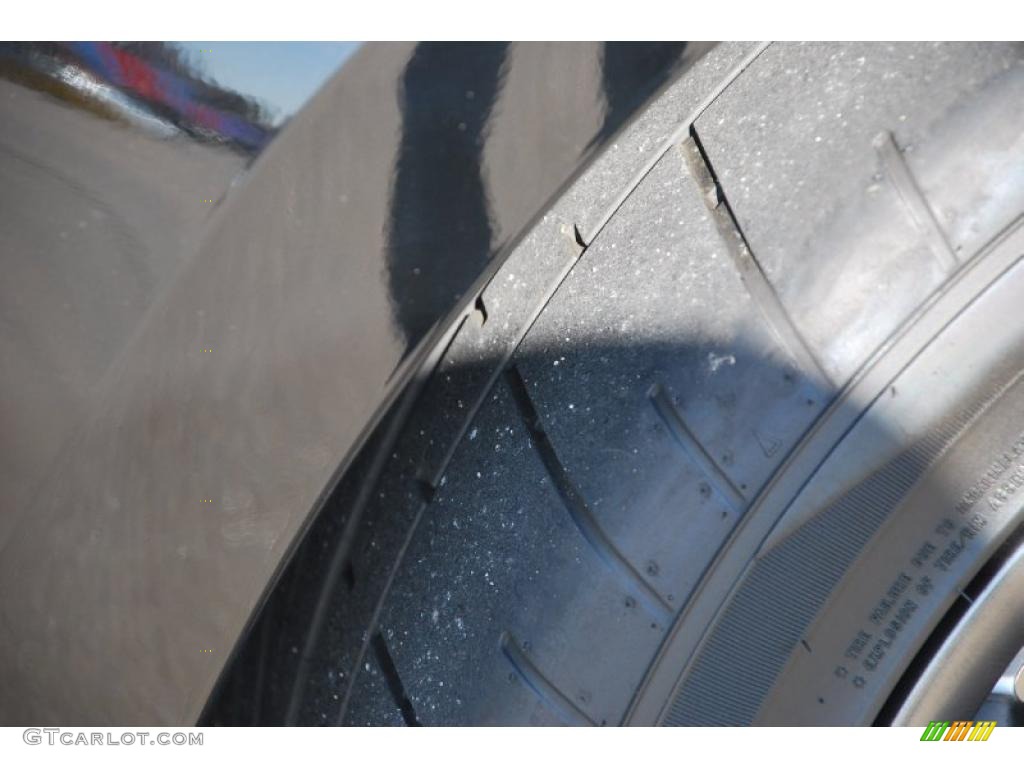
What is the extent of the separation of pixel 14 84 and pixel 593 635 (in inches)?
18.2

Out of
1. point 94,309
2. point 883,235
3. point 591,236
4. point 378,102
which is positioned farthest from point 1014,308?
point 94,309

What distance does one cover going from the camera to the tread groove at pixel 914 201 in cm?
61

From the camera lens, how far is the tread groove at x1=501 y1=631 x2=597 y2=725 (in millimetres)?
646

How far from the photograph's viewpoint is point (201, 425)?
19.0 inches

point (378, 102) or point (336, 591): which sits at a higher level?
point (378, 102)

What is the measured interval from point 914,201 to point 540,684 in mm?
397

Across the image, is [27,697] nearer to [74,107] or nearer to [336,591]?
[336,591]

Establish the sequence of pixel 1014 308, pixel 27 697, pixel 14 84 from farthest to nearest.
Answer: pixel 1014 308 < pixel 27 697 < pixel 14 84

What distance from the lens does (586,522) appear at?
638 millimetres

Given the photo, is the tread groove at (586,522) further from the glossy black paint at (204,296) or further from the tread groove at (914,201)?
the tread groove at (914,201)

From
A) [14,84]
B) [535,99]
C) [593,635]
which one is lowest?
[593,635]

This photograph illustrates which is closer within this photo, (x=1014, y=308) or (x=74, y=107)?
(x=74, y=107)
